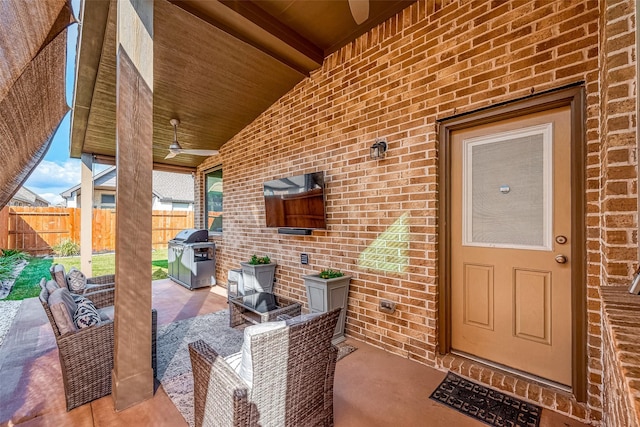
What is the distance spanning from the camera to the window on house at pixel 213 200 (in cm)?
609

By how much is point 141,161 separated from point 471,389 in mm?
3024

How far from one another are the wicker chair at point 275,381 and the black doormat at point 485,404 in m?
1.01

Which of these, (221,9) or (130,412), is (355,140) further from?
(130,412)

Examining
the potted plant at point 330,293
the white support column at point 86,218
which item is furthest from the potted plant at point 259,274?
the white support column at point 86,218

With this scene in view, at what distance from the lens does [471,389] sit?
2164 mm

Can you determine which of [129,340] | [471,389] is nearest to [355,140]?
[471,389]

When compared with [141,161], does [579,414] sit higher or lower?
lower

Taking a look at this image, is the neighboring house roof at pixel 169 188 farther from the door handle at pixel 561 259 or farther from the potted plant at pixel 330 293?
the door handle at pixel 561 259

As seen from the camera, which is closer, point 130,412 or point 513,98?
point 130,412

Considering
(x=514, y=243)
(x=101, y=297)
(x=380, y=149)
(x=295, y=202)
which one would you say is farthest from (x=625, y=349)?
(x=101, y=297)

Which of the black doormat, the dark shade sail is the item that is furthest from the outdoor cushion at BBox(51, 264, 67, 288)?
the black doormat

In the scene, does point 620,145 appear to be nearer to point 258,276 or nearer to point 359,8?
point 359,8

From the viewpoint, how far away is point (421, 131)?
8.54 ft

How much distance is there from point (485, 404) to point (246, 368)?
5.86ft
